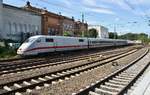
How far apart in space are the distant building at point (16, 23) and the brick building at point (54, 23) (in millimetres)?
4132

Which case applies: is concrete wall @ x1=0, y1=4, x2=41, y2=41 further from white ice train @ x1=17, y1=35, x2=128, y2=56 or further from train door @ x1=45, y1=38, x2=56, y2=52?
train door @ x1=45, y1=38, x2=56, y2=52

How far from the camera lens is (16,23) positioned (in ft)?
157

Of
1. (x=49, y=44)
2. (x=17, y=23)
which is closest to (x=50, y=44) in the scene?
(x=49, y=44)

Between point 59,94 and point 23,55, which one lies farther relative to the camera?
point 23,55

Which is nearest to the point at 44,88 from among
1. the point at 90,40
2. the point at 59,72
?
the point at 59,72

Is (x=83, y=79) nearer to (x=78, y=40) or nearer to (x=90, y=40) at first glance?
(x=78, y=40)

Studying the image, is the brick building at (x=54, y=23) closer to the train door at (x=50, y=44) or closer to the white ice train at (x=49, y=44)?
the white ice train at (x=49, y=44)

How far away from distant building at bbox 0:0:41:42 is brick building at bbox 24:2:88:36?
4132 millimetres

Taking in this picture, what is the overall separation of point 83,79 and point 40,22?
4571 centimetres

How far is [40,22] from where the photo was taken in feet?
191

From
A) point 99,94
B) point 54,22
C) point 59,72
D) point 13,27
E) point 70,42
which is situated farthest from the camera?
point 54,22

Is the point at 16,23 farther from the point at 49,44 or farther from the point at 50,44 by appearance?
the point at 49,44

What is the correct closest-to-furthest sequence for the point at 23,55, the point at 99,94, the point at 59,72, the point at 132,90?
1. the point at 99,94
2. the point at 132,90
3. the point at 59,72
4. the point at 23,55

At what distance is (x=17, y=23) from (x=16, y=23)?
417 mm
